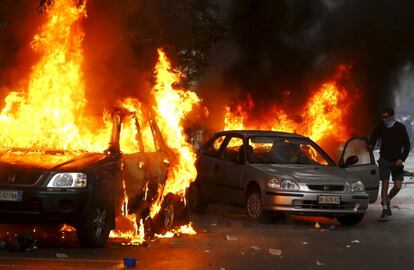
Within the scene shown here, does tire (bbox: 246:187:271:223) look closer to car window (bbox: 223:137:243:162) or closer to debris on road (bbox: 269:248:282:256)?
car window (bbox: 223:137:243:162)

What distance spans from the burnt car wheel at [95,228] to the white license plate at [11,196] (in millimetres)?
726

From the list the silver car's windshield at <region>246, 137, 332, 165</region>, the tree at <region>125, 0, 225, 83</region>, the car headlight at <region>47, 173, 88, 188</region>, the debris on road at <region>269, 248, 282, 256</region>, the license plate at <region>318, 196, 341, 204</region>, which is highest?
the tree at <region>125, 0, 225, 83</region>

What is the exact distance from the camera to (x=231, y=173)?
1285 centimetres

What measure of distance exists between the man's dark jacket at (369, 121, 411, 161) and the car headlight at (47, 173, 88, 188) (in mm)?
6491

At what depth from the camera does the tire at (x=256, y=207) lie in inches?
471

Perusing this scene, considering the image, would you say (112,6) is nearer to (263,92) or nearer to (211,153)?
(211,153)

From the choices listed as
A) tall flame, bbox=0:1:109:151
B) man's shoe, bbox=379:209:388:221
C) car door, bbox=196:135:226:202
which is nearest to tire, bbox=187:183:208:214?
car door, bbox=196:135:226:202

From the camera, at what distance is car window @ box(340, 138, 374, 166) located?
13625mm

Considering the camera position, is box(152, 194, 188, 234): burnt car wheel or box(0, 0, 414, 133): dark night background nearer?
box(152, 194, 188, 234): burnt car wheel

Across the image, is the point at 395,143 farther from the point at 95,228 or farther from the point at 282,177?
the point at 95,228

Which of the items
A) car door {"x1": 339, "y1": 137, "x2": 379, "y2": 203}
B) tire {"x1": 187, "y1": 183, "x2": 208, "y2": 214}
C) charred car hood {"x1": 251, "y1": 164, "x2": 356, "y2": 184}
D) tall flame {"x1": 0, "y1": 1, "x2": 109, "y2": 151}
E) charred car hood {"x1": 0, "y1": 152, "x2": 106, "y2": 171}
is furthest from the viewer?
tire {"x1": 187, "y1": 183, "x2": 208, "y2": 214}

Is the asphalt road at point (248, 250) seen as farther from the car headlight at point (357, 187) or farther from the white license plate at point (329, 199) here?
the car headlight at point (357, 187)

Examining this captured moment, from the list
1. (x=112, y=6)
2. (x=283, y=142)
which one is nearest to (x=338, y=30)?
(x=283, y=142)

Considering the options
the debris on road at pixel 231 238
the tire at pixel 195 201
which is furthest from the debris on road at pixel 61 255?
the tire at pixel 195 201
